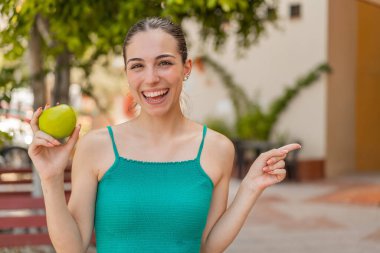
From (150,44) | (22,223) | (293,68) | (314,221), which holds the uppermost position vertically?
(293,68)

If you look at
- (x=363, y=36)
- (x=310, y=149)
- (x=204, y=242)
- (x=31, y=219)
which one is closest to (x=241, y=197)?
(x=204, y=242)

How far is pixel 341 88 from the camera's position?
1569 centimetres

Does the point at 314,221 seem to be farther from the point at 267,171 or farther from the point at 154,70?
the point at 154,70

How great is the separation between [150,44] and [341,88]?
561 inches

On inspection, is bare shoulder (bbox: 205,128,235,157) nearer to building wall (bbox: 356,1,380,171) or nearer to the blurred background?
the blurred background

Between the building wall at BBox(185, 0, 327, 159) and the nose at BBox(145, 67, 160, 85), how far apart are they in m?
12.3

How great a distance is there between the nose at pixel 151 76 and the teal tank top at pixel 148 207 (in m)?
0.24

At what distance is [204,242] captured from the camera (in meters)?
2.12

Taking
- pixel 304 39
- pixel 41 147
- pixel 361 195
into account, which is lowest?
pixel 361 195

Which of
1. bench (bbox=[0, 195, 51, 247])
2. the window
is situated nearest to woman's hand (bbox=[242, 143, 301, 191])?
bench (bbox=[0, 195, 51, 247])

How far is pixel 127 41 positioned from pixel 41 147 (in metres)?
0.42

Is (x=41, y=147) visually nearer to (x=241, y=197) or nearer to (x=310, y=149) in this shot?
(x=241, y=197)

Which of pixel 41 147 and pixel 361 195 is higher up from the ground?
pixel 41 147

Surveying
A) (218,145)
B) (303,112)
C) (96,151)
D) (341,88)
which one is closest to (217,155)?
(218,145)
